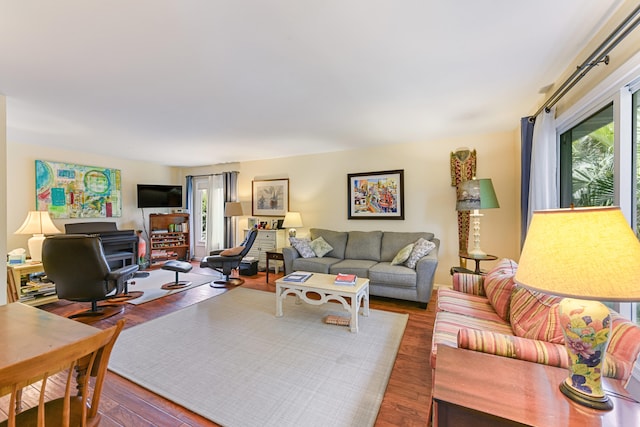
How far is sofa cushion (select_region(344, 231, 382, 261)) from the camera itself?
4152mm

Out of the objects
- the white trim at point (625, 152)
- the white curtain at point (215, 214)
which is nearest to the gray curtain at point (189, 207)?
the white curtain at point (215, 214)

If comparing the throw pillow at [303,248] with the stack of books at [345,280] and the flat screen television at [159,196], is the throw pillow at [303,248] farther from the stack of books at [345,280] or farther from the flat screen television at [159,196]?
the flat screen television at [159,196]

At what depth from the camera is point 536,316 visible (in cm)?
155

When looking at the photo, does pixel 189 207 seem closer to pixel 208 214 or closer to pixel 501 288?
pixel 208 214

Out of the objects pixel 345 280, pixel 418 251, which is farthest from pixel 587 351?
pixel 418 251

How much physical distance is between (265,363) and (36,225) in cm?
384

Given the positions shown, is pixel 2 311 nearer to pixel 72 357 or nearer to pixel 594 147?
pixel 72 357

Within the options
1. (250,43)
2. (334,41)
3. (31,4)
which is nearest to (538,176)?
(334,41)

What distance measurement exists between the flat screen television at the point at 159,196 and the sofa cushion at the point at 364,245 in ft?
14.5

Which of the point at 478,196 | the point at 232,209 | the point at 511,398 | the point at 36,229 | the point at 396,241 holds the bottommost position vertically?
the point at 511,398

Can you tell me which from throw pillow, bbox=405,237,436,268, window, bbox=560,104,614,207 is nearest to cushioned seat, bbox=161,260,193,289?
throw pillow, bbox=405,237,436,268

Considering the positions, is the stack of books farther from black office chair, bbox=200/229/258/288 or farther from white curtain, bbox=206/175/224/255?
white curtain, bbox=206/175/224/255

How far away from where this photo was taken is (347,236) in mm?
4516

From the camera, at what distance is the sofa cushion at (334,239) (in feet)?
Result: 14.4
